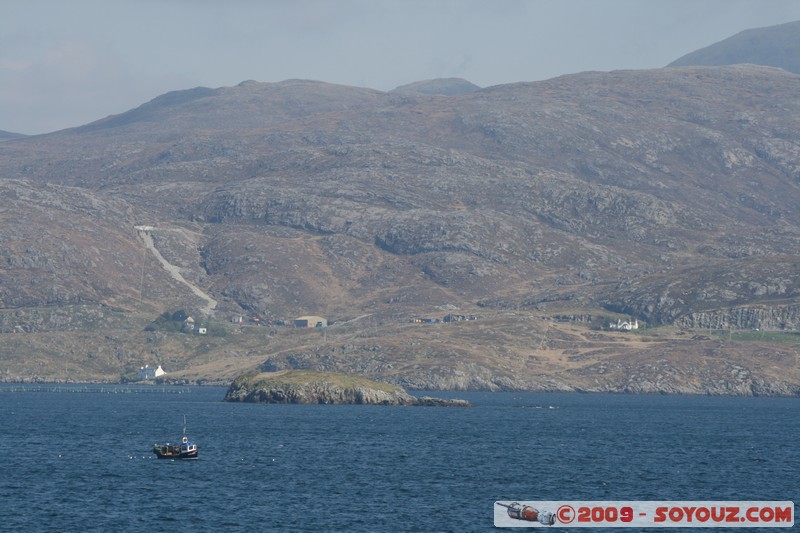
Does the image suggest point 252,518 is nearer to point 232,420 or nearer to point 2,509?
point 2,509

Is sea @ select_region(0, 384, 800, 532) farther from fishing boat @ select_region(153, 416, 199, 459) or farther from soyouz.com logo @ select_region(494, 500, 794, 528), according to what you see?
soyouz.com logo @ select_region(494, 500, 794, 528)

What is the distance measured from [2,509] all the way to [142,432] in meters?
72.3

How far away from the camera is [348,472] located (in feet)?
419

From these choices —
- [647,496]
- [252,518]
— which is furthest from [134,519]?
[647,496]

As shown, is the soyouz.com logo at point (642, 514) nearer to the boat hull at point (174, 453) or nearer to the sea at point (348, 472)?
the sea at point (348, 472)

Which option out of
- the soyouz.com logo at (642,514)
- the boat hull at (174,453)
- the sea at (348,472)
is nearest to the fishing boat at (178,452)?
the boat hull at (174,453)

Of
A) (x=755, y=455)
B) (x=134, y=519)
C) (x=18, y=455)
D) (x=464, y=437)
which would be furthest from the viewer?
(x=464, y=437)

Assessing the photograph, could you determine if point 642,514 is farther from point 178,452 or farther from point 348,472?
point 178,452

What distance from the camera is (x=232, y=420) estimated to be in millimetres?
194625

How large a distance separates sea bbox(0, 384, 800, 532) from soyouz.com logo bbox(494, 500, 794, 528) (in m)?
1.92

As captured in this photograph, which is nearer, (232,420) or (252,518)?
(252,518)

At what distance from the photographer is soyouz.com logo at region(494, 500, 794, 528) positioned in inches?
3701

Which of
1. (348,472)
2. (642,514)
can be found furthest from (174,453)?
(642,514)

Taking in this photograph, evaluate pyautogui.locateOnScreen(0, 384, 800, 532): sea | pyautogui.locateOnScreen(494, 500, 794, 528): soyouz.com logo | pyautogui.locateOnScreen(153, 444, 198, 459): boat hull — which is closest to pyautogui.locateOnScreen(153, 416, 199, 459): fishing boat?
pyautogui.locateOnScreen(153, 444, 198, 459): boat hull
